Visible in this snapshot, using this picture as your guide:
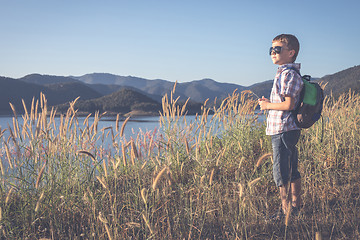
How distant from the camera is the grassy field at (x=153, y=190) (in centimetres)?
220

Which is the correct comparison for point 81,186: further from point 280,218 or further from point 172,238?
point 280,218

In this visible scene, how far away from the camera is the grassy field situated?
2.20 meters

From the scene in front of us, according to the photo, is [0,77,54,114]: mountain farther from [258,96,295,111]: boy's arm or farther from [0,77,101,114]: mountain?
[258,96,295,111]: boy's arm

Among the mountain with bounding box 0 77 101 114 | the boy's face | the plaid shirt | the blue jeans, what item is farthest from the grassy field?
the mountain with bounding box 0 77 101 114

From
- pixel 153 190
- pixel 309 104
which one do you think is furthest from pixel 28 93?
pixel 309 104

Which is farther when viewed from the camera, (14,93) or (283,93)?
(14,93)

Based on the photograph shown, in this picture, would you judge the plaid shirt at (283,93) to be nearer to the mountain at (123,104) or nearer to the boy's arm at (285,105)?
the boy's arm at (285,105)

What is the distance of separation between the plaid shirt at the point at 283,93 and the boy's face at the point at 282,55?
6 cm

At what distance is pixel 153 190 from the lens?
2283mm

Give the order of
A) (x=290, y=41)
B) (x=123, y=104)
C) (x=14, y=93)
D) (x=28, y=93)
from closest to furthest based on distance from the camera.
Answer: (x=290, y=41) < (x=123, y=104) < (x=14, y=93) < (x=28, y=93)

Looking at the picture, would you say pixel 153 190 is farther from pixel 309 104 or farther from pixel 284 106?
pixel 309 104

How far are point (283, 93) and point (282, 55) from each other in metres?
0.39

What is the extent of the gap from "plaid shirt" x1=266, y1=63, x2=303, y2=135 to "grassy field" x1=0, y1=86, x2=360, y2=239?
331 mm

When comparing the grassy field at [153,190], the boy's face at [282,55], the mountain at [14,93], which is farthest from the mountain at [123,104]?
the boy's face at [282,55]
